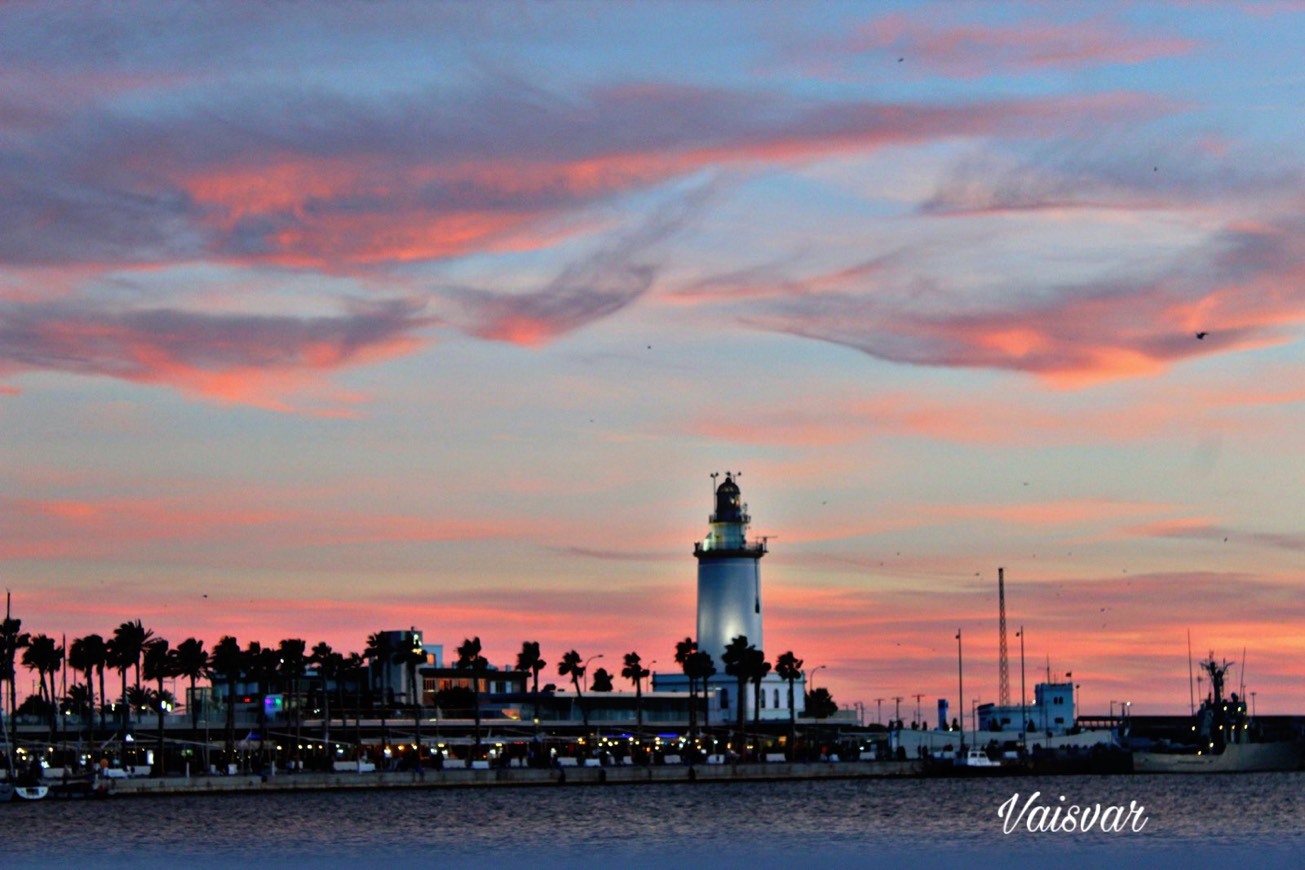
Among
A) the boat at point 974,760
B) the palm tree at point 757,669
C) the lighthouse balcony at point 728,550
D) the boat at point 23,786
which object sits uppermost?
the lighthouse balcony at point 728,550

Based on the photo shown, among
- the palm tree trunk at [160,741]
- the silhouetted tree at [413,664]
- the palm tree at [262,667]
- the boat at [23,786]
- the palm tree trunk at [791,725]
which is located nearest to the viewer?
the boat at [23,786]

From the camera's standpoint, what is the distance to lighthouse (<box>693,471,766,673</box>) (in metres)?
182

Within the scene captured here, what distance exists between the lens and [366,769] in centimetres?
15850

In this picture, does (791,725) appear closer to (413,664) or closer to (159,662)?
(413,664)

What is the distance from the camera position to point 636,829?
110 m

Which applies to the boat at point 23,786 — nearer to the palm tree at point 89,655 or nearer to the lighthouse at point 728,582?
the palm tree at point 89,655

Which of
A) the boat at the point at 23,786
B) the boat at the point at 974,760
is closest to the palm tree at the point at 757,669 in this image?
the boat at the point at 974,760

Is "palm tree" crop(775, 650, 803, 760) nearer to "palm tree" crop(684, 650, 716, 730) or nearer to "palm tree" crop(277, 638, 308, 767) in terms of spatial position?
"palm tree" crop(684, 650, 716, 730)

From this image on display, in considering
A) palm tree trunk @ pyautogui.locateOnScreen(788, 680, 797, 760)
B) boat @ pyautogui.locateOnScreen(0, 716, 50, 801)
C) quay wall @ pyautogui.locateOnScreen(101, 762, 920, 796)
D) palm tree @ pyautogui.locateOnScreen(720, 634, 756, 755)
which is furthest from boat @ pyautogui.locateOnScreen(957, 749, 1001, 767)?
boat @ pyautogui.locateOnScreen(0, 716, 50, 801)

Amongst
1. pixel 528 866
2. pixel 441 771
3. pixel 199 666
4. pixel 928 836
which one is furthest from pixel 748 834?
pixel 199 666

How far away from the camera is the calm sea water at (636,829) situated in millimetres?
91688

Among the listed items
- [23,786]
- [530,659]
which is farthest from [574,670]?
[23,786]

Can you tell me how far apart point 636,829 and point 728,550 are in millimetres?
72716

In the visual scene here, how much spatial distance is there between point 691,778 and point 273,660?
117ft
